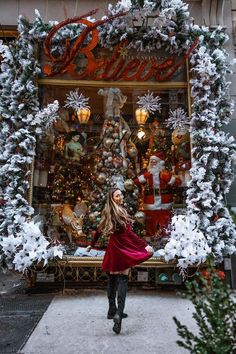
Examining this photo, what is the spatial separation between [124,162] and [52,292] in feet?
9.24

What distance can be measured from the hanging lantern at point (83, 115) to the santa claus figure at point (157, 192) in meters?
1.57

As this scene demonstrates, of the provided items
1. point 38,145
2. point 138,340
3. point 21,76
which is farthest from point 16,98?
point 138,340

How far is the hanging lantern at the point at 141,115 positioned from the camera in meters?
8.15

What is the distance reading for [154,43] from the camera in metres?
7.21

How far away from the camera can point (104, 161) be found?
7773 mm

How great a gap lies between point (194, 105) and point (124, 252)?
3.23m

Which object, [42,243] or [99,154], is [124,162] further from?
[42,243]

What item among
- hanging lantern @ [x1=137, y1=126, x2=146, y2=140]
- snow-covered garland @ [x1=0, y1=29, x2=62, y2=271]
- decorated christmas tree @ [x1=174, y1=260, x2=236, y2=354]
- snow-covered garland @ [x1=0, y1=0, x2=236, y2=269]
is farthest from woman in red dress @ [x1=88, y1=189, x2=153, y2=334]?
hanging lantern @ [x1=137, y1=126, x2=146, y2=140]

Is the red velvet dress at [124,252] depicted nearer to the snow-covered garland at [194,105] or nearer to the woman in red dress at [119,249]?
the woman in red dress at [119,249]

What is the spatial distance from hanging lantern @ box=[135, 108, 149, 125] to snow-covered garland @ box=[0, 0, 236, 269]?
4.35 feet

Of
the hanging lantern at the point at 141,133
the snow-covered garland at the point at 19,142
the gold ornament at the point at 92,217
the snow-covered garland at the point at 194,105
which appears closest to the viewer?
the snow-covered garland at the point at 19,142

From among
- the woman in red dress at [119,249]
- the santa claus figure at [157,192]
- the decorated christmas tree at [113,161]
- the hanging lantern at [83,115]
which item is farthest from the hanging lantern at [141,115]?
the woman in red dress at [119,249]

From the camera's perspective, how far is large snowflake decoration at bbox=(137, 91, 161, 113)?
7906 mm

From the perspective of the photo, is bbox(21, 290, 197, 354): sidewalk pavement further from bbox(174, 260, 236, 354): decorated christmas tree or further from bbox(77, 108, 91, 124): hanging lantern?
bbox(77, 108, 91, 124): hanging lantern
